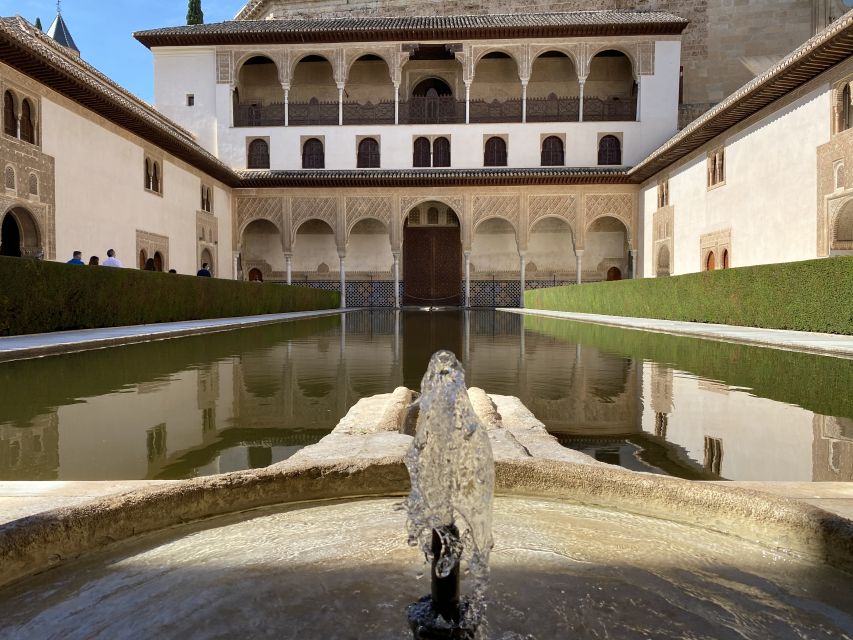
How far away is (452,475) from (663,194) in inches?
867

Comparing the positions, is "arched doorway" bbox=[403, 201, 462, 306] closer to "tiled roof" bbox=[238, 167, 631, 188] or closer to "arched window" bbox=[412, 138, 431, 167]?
"arched window" bbox=[412, 138, 431, 167]

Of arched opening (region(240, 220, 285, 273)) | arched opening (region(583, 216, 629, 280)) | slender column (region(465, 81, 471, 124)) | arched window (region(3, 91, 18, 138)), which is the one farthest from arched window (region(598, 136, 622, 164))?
arched window (region(3, 91, 18, 138))

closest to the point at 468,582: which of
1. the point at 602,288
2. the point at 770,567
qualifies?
the point at 770,567

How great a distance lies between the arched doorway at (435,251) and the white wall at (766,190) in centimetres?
Answer: 989

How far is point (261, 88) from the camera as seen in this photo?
87.2 ft

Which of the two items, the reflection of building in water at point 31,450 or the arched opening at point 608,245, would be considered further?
the arched opening at point 608,245

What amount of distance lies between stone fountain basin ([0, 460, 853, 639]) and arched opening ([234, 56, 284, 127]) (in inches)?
1004

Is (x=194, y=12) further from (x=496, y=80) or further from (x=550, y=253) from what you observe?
(x=550, y=253)

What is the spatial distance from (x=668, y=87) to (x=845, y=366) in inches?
832

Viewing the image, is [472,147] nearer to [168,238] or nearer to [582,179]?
[582,179]

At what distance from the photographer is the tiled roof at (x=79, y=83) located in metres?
11.9

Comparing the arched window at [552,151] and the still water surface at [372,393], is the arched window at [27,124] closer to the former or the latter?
the still water surface at [372,393]

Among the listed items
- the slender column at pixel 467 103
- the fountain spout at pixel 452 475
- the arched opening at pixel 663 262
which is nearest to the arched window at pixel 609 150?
the arched opening at pixel 663 262

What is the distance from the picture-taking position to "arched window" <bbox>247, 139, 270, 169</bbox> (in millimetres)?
25156
